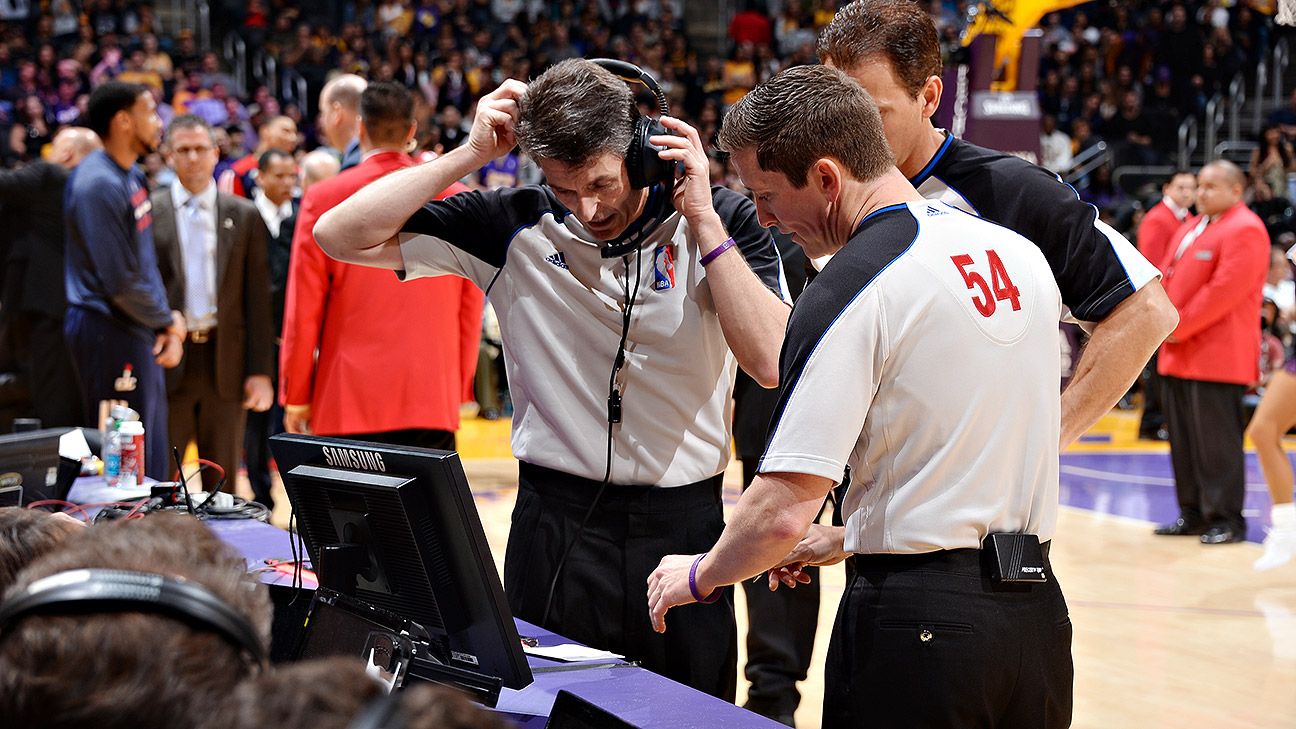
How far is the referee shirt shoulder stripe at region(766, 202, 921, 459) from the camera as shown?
Result: 193 centimetres

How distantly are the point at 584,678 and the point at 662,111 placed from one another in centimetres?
115

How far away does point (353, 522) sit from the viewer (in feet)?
6.95

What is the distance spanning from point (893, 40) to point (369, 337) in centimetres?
270

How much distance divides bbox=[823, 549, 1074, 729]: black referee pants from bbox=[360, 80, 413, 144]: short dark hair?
3.08 meters

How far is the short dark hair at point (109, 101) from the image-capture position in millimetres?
5566

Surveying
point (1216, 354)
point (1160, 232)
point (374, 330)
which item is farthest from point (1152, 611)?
point (1160, 232)

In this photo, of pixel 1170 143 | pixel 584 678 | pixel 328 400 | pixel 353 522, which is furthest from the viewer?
pixel 1170 143

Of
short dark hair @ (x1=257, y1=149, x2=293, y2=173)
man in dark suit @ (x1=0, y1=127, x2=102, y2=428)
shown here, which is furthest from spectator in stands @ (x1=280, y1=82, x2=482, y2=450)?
short dark hair @ (x1=257, y1=149, x2=293, y2=173)

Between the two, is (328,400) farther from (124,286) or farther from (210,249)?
(210,249)

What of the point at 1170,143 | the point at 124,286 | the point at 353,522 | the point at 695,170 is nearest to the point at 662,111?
the point at 695,170

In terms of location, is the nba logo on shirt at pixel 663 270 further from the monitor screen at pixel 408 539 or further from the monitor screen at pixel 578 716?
the monitor screen at pixel 578 716

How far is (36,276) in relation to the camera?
6.32 meters

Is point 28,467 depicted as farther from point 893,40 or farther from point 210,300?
point 210,300

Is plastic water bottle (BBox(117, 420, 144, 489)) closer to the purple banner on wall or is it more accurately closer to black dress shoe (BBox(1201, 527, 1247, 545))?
black dress shoe (BBox(1201, 527, 1247, 545))
